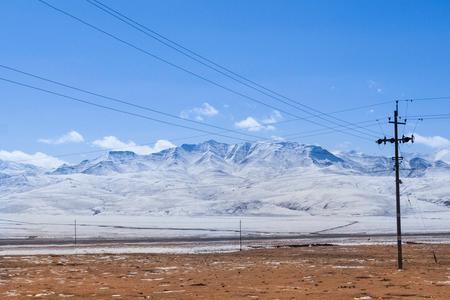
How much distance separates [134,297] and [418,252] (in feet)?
121

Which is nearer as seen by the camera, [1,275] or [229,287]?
[229,287]

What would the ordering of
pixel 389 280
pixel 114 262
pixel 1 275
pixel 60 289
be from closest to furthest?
pixel 60 289 < pixel 389 280 < pixel 1 275 < pixel 114 262

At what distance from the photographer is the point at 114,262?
4184cm

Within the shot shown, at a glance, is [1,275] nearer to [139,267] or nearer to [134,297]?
[139,267]

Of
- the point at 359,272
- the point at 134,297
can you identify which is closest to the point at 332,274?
the point at 359,272

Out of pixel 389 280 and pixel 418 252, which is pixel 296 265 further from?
pixel 418 252

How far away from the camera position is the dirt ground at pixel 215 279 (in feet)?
77.7

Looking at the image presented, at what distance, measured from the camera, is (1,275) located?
105 ft

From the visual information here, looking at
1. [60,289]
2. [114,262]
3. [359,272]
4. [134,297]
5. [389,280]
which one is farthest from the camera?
[114,262]

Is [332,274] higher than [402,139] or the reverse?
the reverse

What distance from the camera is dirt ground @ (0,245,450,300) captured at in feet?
77.7

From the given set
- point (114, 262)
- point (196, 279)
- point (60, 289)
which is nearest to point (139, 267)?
point (114, 262)

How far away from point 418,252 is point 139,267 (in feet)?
90.1

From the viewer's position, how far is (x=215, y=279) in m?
30.0
